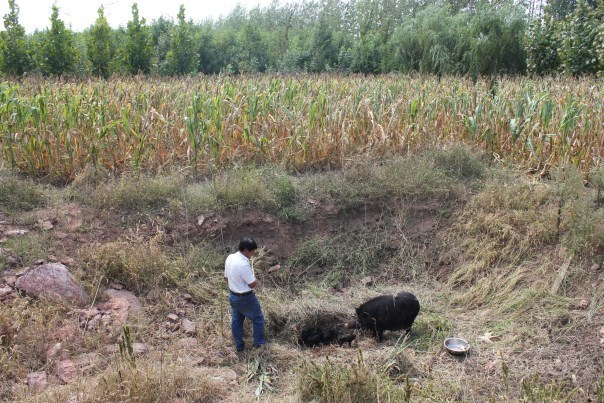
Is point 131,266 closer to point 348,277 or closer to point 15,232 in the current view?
point 15,232

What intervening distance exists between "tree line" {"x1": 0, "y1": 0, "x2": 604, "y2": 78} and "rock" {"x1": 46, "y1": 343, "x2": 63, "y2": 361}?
460 inches

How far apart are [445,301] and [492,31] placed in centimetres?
1695

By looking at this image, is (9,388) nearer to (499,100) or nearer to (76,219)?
(76,219)

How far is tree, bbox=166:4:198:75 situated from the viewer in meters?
19.6

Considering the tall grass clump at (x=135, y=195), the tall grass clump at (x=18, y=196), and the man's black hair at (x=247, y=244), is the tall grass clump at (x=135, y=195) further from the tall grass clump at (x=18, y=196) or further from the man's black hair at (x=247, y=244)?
the man's black hair at (x=247, y=244)

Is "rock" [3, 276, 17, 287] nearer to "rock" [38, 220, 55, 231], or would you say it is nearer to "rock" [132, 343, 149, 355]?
"rock" [38, 220, 55, 231]

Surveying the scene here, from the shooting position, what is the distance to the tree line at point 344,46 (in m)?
16.3

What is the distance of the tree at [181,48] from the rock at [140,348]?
53.0 ft

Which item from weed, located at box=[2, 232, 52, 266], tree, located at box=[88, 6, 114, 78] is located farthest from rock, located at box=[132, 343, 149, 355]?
tree, located at box=[88, 6, 114, 78]

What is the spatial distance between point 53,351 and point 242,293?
5.31 ft

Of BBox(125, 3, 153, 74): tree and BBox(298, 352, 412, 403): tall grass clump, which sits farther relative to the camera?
BBox(125, 3, 153, 74): tree

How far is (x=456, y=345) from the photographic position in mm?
4824

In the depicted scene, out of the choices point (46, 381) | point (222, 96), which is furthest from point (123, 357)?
point (222, 96)

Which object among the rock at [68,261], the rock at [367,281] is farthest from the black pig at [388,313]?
the rock at [68,261]
